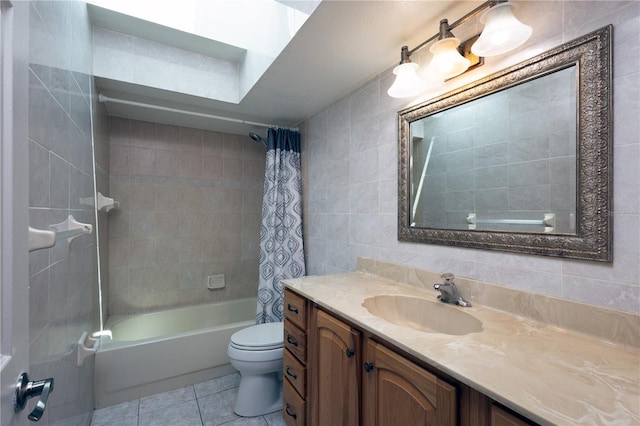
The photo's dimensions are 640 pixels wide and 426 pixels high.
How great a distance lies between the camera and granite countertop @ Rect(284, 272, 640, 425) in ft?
1.85

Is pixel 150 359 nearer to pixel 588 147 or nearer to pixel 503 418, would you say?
pixel 503 418

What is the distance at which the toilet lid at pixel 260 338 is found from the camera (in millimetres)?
1760

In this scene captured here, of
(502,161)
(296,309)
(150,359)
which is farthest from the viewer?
(150,359)

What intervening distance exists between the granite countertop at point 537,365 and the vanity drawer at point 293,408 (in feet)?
2.35

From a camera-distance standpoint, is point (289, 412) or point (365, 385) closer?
point (365, 385)

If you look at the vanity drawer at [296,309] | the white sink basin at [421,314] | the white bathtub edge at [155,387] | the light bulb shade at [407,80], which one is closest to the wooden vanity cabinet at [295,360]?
the vanity drawer at [296,309]

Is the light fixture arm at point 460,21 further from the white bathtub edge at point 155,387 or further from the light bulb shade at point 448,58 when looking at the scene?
the white bathtub edge at point 155,387

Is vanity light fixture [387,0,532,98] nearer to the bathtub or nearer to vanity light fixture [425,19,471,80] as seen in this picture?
vanity light fixture [425,19,471,80]

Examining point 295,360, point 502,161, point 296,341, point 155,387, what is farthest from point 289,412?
point 502,161

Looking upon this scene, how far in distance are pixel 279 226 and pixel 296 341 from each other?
1.16 meters

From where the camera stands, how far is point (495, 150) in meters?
1.20

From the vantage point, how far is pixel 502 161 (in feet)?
3.84

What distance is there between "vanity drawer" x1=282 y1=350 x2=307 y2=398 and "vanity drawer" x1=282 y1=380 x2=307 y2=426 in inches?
1.5

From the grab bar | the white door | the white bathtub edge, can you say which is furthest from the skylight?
the white bathtub edge
